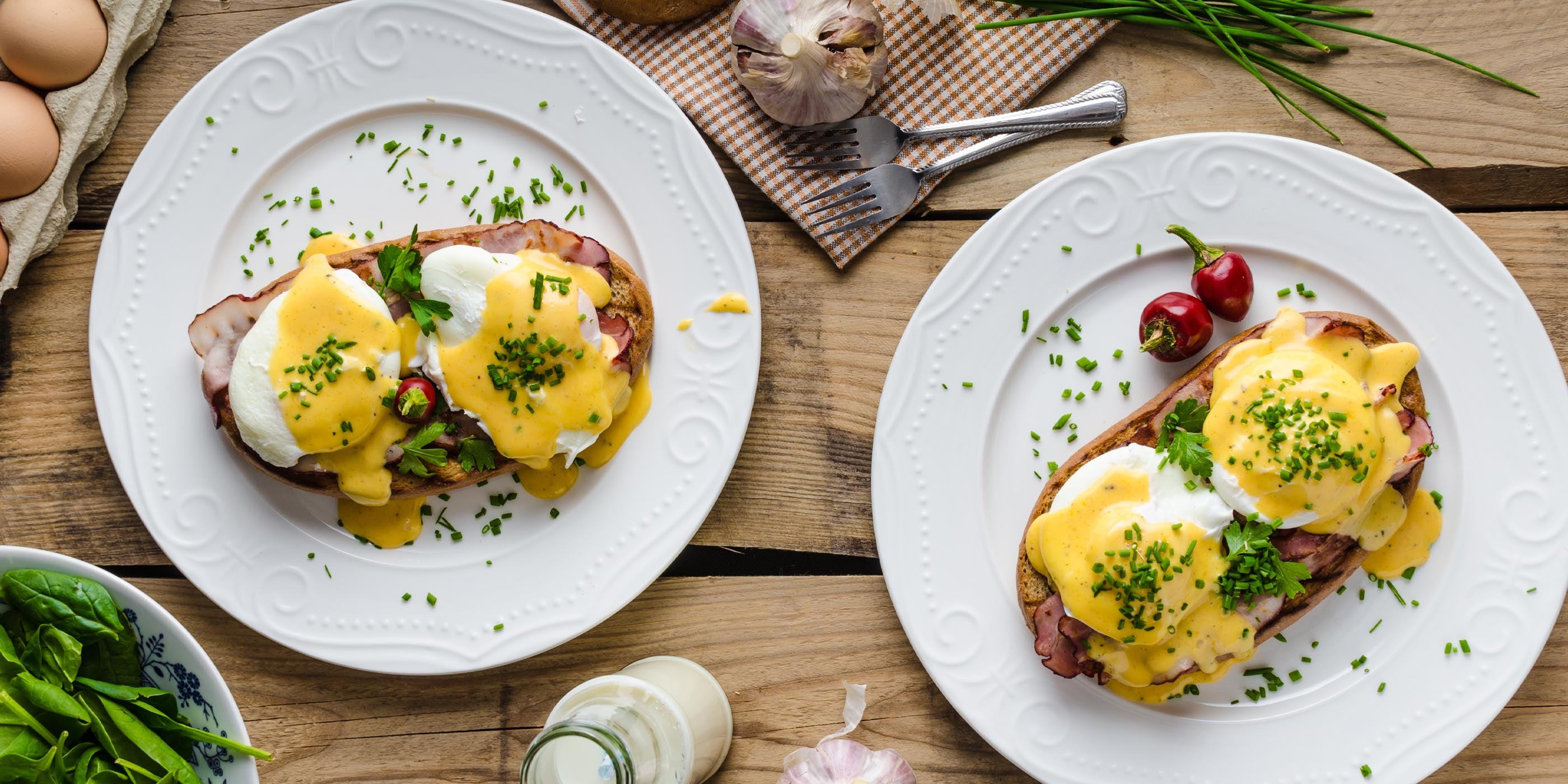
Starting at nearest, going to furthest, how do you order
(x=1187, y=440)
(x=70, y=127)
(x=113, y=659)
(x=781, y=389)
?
1. (x=1187, y=440)
2. (x=113, y=659)
3. (x=70, y=127)
4. (x=781, y=389)

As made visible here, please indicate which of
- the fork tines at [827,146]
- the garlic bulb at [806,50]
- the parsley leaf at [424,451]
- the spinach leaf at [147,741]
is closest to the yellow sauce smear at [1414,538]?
the fork tines at [827,146]

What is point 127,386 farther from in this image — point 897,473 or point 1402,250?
point 1402,250

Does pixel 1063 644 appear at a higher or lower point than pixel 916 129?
lower

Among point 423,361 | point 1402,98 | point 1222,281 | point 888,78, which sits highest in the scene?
point 1402,98

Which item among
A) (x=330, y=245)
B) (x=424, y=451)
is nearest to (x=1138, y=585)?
(x=424, y=451)

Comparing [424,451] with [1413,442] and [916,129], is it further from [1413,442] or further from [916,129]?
[1413,442]

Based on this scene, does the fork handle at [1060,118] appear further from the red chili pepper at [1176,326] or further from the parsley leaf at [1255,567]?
the parsley leaf at [1255,567]

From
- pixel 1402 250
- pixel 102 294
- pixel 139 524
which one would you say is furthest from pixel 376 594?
pixel 1402 250
